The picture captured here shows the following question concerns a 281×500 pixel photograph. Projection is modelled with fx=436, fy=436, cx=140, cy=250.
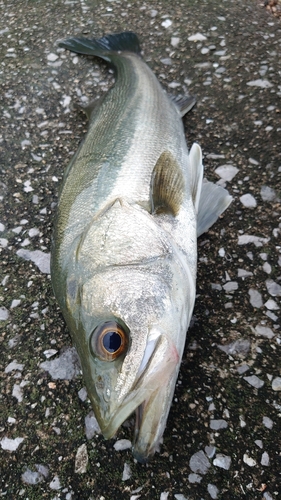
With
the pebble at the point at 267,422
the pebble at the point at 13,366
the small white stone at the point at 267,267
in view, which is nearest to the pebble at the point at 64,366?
the pebble at the point at 13,366

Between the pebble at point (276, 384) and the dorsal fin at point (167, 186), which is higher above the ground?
the dorsal fin at point (167, 186)

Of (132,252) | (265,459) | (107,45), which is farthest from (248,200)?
(107,45)

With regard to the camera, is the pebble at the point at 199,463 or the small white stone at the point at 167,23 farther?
the small white stone at the point at 167,23

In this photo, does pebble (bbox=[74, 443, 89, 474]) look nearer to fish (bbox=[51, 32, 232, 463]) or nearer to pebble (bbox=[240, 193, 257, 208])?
fish (bbox=[51, 32, 232, 463])

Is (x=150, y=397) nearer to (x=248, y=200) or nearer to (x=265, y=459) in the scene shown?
(x=265, y=459)

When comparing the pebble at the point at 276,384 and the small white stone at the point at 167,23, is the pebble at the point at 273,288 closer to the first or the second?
the pebble at the point at 276,384

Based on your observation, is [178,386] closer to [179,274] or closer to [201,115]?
[179,274]

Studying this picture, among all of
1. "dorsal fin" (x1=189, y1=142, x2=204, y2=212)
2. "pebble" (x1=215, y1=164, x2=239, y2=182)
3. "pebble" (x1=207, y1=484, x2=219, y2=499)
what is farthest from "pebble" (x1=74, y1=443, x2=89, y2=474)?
"pebble" (x1=215, y1=164, x2=239, y2=182)
